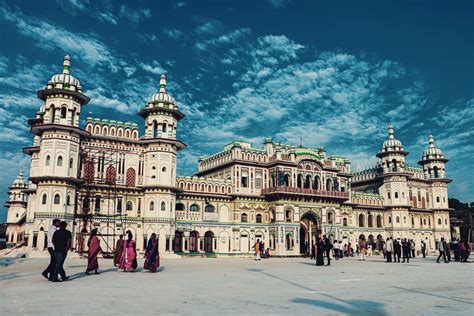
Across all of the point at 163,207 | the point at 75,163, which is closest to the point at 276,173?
the point at 163,207

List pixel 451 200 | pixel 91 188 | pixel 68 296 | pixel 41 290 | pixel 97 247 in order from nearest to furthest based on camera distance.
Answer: pixel 68 296, pixel 41 290, pixel 97 247, pixel 91 188, pixel 451 200

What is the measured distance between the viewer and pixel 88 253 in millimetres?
17391

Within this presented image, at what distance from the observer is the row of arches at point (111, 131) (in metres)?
39.5

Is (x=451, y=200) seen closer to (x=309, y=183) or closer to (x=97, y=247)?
(x=309, y=183)

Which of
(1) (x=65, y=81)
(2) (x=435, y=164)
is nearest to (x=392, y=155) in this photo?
(2) (x=435, y=164)

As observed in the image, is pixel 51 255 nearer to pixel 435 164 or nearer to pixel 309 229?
pixel 309 229

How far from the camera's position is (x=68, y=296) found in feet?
34.0

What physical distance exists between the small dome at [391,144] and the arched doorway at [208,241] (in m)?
27.9

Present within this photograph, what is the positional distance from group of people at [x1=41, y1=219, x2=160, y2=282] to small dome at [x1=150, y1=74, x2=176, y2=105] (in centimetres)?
2320

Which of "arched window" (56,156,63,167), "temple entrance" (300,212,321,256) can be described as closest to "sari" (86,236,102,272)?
"arched window" (56,156,63,167)

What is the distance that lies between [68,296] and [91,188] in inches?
1169

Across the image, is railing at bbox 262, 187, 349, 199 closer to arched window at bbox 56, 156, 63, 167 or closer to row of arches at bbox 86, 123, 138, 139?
row of arches at bbox 86, 123, 138, 139

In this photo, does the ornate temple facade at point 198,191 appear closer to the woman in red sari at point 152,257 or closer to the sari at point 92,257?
the woman in red sari at point 152,257

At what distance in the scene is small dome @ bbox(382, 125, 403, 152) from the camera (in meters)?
58.1
